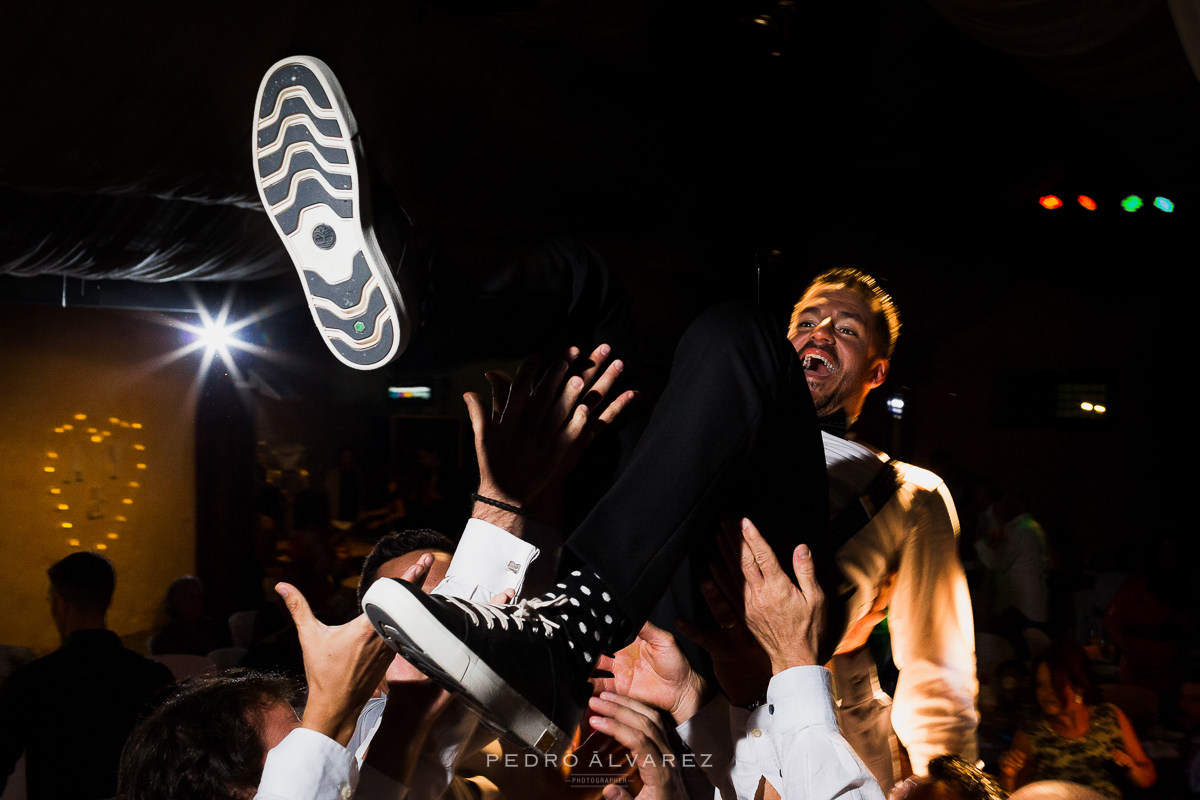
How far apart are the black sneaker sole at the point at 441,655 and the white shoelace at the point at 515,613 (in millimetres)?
48

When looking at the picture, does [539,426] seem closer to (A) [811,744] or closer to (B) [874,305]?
(A) [811,744]

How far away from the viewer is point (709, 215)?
4504mm

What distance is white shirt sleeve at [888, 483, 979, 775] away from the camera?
170 centimetres

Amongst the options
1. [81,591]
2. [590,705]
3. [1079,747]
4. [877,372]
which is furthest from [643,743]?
[1079,747]

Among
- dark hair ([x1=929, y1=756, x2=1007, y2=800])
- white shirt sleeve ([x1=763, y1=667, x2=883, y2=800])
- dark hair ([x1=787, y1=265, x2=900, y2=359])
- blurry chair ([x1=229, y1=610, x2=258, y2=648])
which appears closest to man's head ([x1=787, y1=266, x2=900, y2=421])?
dark hair ([x1=787, y1=265, x2=900, y2=359])

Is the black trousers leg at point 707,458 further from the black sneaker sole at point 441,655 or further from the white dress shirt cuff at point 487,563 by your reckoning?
the white dress shirt cuff at point 487,563

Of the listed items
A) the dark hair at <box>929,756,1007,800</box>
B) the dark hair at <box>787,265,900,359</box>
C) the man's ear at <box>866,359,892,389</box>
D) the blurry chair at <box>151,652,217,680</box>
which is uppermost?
the dark hair at <box>787,265,900,359</box>

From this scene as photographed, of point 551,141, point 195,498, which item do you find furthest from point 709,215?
point 195,498

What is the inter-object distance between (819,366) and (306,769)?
1227mm

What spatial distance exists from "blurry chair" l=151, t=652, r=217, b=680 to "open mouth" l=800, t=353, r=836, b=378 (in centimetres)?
217

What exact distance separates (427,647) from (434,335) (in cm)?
49

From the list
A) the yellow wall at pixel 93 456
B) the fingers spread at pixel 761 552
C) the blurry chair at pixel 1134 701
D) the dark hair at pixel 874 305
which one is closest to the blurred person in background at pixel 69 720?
the fingers spread at pixel 761 552

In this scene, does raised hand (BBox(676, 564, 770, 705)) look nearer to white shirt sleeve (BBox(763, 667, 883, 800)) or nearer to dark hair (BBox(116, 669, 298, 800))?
white shirt sleeve (BBox(763, 667, 883, 800))

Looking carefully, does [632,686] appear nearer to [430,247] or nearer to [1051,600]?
[430,247]
